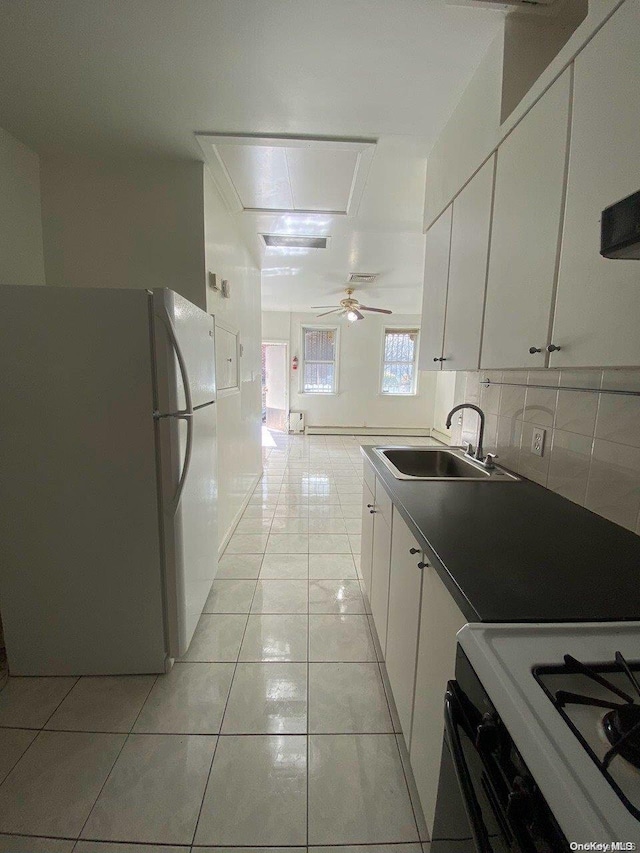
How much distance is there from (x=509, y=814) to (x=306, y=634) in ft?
5.11

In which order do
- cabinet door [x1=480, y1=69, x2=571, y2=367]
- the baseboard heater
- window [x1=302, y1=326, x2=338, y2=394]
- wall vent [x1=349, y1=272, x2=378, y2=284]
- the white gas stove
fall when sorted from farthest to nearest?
the baseboard heater, window [x1=302, y1=326, x2=338, y2=394], wall vent [x1=349, y1=272, x2=378, y2=284], cabinet door [x1=480, y1=69, x2=571, y2=367], the white gas stove

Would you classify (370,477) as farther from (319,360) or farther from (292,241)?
(319,360)

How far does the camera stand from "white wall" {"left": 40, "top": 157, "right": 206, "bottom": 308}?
7.11 ft

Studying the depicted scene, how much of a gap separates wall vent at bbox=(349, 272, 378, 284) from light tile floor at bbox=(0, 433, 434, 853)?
401 centimetres

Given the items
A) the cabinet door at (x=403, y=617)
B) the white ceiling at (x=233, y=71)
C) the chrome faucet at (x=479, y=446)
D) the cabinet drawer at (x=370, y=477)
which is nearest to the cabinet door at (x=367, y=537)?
the cabinet drawer at (x=370, y=477)

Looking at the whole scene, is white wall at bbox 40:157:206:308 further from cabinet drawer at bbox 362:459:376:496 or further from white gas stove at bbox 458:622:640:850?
white gas stove at bbox 458:622:640:850

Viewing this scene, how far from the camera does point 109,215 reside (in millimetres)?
2201

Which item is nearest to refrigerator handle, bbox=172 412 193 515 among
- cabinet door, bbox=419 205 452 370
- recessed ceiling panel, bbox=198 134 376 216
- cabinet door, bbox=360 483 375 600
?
cabinet door, bbox=360 483 375 600

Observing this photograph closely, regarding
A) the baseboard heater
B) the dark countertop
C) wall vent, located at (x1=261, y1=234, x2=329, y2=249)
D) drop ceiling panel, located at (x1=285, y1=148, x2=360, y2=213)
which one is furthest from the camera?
the baseboard heater

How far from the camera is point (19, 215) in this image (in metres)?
2.01

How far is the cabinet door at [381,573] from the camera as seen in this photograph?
153cm

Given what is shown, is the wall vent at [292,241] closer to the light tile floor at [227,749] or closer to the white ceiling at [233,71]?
the white ceiling at [233,71]

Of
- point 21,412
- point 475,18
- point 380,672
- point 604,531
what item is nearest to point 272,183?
point 475,18

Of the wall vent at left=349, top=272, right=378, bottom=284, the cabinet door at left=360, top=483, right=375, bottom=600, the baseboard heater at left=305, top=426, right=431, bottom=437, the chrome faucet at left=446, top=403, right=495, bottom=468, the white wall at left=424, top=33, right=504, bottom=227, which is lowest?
the baseboard heater at left=305, top=426, right=431, bottom=437
